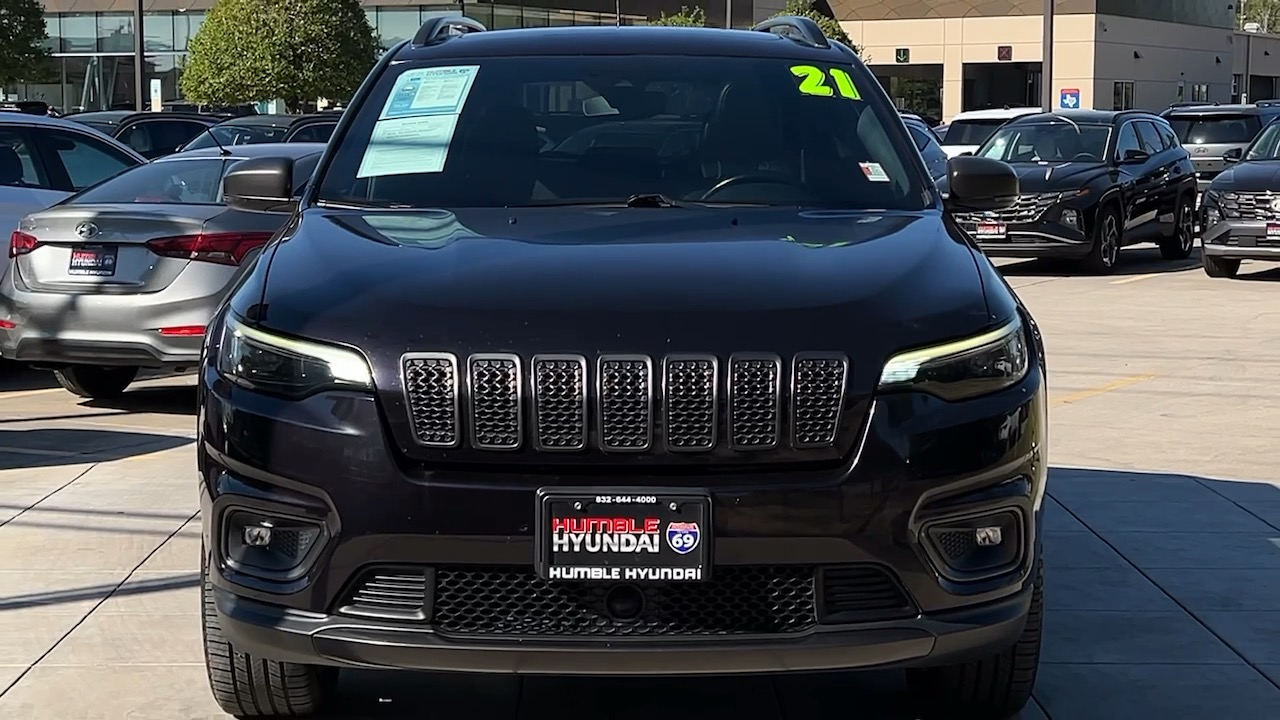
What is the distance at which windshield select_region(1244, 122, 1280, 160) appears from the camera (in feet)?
59.0

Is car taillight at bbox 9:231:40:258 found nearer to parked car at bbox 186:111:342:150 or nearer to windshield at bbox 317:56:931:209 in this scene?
windshield at bbox 317:56:931:209

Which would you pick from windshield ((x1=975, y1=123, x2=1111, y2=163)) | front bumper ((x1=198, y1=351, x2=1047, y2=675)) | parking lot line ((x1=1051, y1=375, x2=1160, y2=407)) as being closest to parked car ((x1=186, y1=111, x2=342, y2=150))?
windshield ((x1=975, y1=123, x2=1111, y2=163))

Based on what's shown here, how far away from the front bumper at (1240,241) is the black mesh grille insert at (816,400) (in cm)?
1411

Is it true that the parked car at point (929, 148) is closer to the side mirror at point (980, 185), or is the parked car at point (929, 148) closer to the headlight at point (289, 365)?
the side mirror at point (980, 185)

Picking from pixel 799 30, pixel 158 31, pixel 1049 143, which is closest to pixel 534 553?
pixel 799 30

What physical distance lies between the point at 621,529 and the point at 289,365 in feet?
2.61

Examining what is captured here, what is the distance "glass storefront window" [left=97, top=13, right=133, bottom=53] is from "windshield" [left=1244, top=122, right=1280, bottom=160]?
152ft

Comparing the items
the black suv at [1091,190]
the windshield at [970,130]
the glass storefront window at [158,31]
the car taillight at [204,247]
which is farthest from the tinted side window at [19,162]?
the glass storefront window at [158,31]

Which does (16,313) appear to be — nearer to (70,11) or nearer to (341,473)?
(341,473)

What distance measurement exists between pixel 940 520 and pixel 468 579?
3.21 feet

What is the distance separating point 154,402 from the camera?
10031mm

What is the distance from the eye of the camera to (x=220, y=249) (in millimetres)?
9117

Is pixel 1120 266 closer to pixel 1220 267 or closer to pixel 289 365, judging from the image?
pixel 1220 267

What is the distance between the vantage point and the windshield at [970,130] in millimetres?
23875
